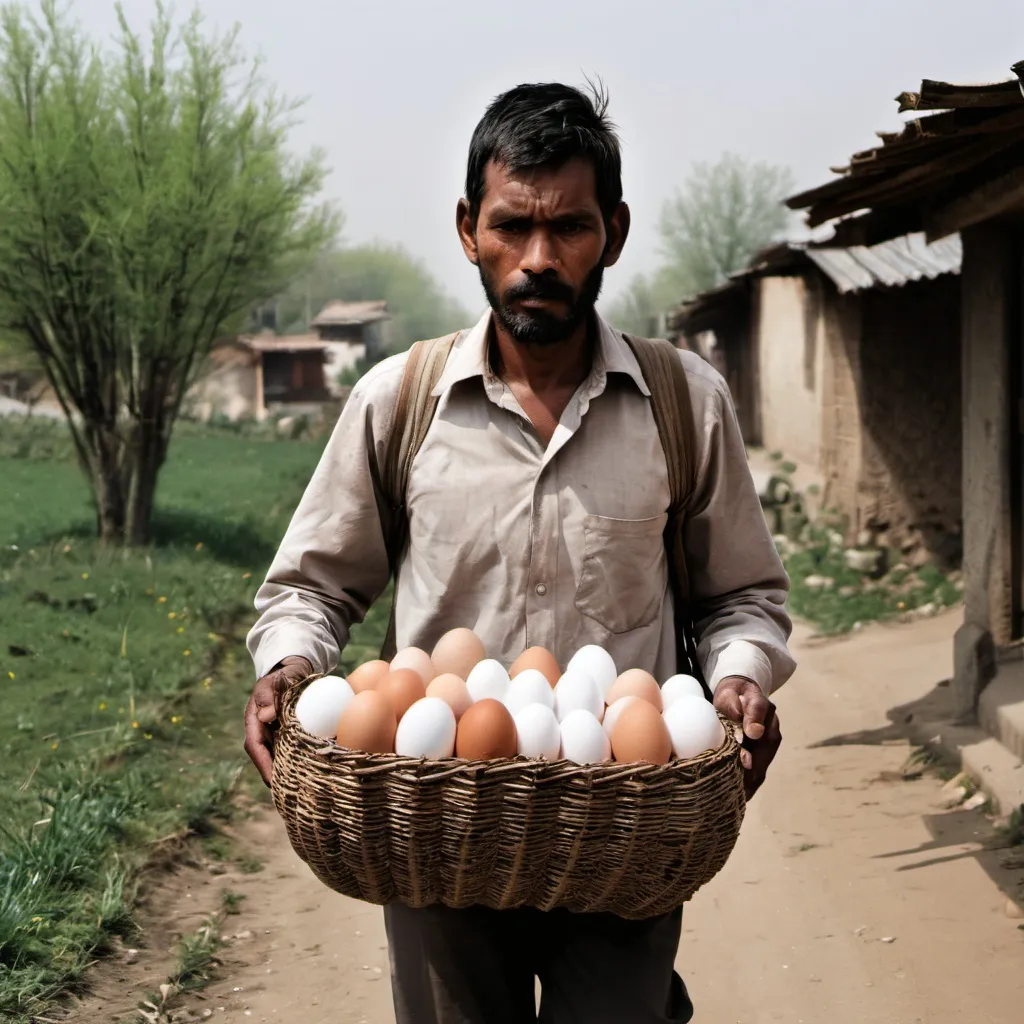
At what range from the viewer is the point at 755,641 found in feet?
7.72

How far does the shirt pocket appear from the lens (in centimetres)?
232

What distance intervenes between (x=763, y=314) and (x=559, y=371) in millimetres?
17263

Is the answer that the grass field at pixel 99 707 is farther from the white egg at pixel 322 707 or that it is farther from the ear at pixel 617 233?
the ear at pixel 617 233

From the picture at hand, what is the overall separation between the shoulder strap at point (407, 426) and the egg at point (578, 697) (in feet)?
1.56

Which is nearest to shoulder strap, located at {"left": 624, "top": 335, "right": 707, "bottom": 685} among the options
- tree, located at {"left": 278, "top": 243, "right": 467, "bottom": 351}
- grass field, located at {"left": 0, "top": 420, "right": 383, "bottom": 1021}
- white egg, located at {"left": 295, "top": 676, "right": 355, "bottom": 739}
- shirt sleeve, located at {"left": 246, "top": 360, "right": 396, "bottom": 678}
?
shirt sleeve, located at {"left": 246, "top": 360, "right": 396, "bottom": 678}

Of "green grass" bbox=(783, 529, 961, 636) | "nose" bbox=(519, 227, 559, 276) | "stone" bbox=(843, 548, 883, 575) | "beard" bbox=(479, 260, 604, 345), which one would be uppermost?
"nose" bbox=(519, 227, 559, 276)

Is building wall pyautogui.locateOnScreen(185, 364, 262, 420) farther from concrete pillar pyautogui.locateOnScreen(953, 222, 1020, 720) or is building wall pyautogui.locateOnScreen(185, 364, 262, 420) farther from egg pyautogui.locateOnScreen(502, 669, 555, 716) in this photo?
egg pyautogui.locateOnScreen(502, 669, 555, 716)

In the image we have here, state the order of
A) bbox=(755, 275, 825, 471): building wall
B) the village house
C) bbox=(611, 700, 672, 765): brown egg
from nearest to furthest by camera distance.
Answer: bbox=(611, 700, 672, 765): brown egg, the village house, bbox=(755, 275, 825, 471): building wall

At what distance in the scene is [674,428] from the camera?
2.39 meters

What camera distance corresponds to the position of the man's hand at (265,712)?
217 centimetres

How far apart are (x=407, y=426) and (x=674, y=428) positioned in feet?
1.56

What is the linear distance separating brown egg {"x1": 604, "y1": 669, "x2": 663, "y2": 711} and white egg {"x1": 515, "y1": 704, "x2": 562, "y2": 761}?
0.48 feet

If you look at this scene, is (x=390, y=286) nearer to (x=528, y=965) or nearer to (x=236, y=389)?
(x=236, y=389)

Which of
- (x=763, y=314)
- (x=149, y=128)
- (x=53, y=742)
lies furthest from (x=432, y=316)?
(x=53, y=742)
